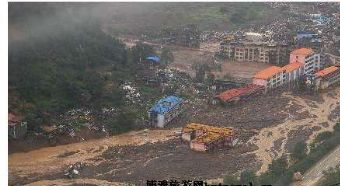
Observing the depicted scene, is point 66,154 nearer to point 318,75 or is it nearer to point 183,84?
point 183,84

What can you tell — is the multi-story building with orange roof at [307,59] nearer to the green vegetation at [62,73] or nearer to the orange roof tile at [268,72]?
the orange roof tile at [268,72]

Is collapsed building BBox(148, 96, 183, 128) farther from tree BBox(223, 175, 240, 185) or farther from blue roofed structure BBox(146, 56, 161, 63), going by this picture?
tree BBox(223, 175, 240, 185)

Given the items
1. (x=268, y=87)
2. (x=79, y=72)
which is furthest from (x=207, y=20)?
(x=79, y=72)

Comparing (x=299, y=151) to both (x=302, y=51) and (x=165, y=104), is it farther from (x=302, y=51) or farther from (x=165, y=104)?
(x=302, y=51)

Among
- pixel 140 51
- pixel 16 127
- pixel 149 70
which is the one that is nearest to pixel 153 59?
pixel 140 51

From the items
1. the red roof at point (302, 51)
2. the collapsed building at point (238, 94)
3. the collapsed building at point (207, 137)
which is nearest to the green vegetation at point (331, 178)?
the collapsed building at point (207, 137)
